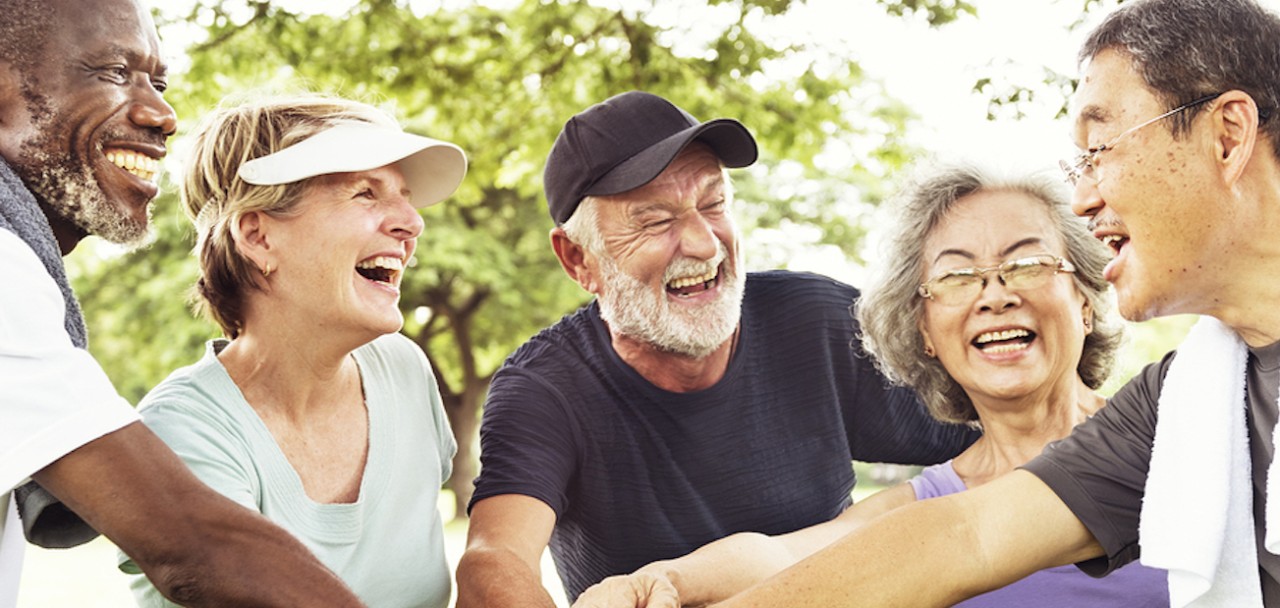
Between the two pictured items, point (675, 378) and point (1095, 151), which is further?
point (675, 378)

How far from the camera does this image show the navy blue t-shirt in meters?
3.17

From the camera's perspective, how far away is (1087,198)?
2295 mm

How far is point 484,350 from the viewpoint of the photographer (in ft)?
66.0

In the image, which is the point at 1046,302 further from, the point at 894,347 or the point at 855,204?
the point at 855,204

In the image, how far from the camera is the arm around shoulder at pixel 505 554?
2693 mm

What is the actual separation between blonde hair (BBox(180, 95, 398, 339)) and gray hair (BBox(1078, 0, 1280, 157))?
176 centimetres

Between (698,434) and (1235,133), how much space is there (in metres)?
1.60

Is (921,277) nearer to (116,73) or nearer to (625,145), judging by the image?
(625,145)

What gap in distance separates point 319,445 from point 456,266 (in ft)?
48.8

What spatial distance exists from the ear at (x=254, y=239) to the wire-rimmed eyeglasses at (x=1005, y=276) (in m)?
1.63

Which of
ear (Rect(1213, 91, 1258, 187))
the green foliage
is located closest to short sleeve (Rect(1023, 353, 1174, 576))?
ear (Rect(1213, 91, 1258, 187))


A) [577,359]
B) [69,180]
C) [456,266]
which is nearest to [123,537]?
[69,180]

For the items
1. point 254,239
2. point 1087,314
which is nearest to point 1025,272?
point 1087,314

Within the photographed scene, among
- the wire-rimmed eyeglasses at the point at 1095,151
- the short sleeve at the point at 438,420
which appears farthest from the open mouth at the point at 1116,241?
the short sleeve at the point at 438,420
